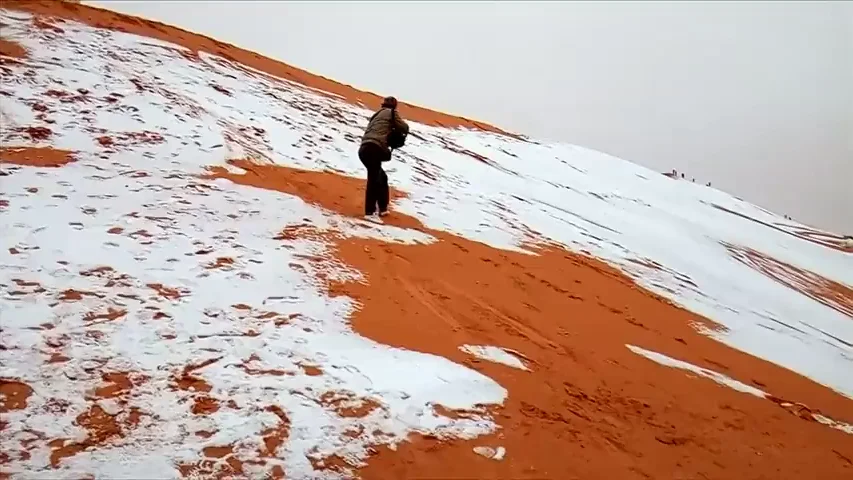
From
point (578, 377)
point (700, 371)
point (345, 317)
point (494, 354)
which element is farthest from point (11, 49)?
point (700, 371)

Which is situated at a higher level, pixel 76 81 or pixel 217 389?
pixel 76 81

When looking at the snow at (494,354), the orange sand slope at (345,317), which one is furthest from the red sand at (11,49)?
the snow at (494,354)

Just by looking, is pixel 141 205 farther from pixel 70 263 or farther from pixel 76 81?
pixel 76 81

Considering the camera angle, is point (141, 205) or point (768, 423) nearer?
point (768, 423)

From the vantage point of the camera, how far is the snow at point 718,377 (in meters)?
6.53

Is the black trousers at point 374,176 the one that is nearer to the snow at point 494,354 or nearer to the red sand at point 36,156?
the snow at point 494,354

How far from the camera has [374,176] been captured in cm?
913

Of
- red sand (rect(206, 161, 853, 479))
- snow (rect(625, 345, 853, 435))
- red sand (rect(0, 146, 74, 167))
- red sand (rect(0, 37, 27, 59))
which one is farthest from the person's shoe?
red sand (rect(0, 37, 27, 59))

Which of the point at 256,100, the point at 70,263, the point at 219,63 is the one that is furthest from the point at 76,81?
the point at 70,263

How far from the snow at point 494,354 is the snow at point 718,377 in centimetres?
167

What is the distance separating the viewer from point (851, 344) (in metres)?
9.67

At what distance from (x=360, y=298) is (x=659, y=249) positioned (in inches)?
287

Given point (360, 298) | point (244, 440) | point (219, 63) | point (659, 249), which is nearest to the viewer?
point (244, 440)

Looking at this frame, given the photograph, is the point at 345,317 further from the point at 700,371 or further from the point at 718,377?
the point at 718,377
